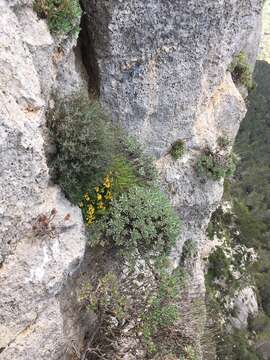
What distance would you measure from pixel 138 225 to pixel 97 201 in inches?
31.3

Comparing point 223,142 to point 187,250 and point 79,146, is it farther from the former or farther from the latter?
point 79,146

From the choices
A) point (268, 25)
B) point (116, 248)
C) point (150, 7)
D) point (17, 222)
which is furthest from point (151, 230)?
point (268, 25)

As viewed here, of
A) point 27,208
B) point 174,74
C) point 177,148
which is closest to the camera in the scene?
point 27,208

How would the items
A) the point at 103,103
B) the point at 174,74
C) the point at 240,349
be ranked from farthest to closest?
the point at 240,349
the point at 174,74
the point at 103,103

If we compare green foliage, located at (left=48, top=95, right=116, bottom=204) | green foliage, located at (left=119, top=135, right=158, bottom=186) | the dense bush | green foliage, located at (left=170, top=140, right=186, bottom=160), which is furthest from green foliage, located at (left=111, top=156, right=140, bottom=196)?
green foliage, located at (left=170, top=140, right=186, bottom=160)

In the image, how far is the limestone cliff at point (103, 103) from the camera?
517 cm

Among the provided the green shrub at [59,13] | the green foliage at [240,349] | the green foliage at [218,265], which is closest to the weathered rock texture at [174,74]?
the green shrub at [59,13]

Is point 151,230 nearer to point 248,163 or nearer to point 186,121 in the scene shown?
point 186,121

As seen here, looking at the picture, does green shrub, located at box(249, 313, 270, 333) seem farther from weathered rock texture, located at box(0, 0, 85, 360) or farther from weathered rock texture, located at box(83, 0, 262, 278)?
weathered rock texture, located at box(0, 0, 85, 360)

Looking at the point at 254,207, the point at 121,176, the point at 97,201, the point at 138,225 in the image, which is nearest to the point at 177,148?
the point at 121,176

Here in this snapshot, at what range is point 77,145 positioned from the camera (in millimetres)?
6039

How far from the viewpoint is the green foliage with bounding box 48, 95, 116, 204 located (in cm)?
600

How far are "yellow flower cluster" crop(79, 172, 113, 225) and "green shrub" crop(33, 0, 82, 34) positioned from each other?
243 centimetres

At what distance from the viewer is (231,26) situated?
939 cm
